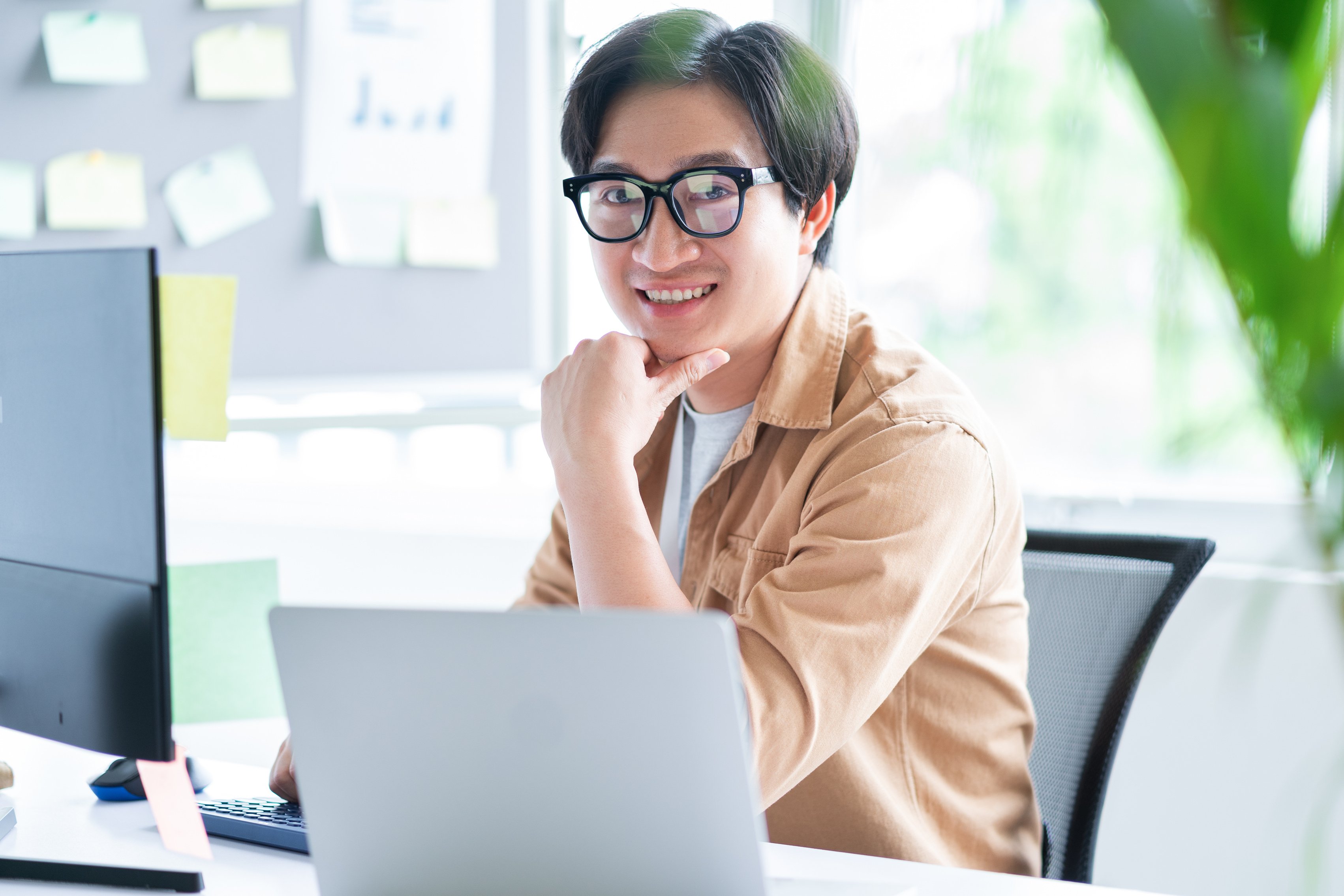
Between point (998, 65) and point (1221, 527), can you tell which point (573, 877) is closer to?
point (998, 65)

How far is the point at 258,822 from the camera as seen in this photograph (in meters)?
0.88

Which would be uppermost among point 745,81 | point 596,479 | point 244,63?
point 244,63

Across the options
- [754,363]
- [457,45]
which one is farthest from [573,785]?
[457,45]

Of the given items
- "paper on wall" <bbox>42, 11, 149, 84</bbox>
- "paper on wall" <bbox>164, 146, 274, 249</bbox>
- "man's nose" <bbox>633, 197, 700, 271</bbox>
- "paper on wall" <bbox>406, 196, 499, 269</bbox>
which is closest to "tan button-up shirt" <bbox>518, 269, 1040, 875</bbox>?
"man's nose" <bbox>633, 197, 700, 271</bbox>

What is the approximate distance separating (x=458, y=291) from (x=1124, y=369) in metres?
1.11

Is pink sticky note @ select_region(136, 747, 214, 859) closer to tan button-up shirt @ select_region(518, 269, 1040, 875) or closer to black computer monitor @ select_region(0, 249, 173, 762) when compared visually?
black computer monitor @ select_region(0, 249, 173, 762)

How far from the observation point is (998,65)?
1.51 ft

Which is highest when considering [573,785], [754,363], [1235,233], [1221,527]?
[1235,233]

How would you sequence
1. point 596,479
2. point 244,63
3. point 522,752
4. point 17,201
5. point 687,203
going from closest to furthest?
point 522,752 → point 596,479 → point 687,203 → point 17,201 → point 244,63

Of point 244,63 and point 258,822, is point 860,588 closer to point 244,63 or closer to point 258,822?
point 258,822

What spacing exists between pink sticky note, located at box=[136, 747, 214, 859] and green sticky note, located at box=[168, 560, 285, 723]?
19.9 inches

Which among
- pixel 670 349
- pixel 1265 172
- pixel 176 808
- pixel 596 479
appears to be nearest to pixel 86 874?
pixel 176 808

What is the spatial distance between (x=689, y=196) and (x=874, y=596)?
45 cm

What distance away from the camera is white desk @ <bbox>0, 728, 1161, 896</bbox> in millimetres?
781
